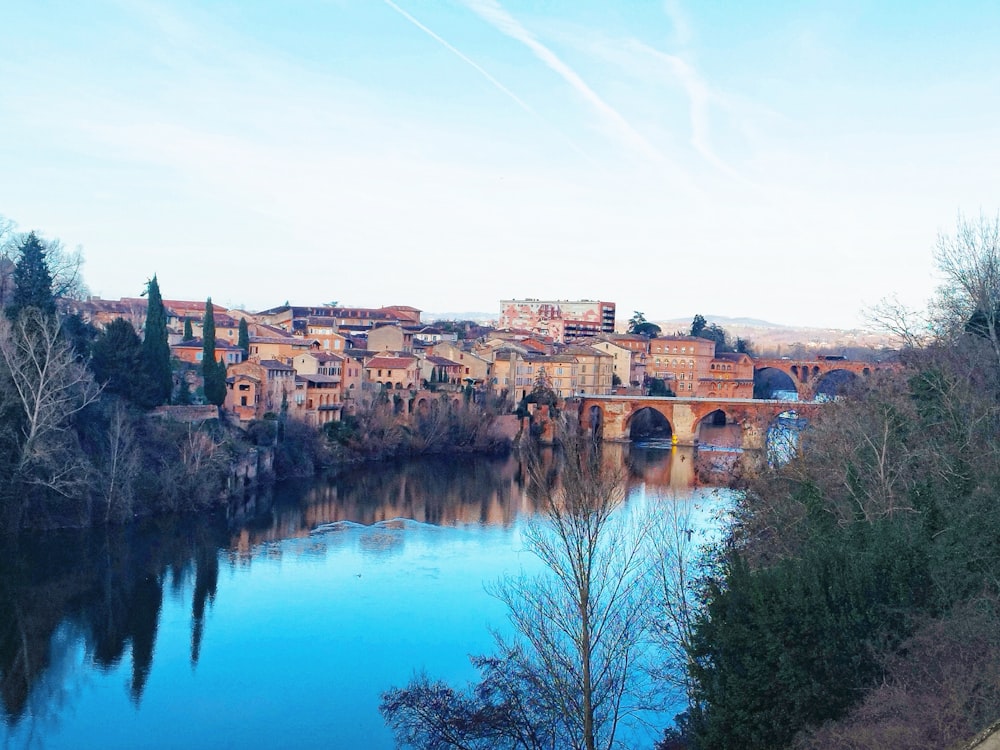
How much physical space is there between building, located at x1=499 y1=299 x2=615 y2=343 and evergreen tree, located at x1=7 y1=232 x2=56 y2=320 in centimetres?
4085

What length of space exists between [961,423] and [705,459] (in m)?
19.3

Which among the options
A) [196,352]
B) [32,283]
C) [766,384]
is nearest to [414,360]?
[196,352]

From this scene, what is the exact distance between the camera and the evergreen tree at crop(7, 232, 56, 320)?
19.7 meters

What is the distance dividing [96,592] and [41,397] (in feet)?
15.6

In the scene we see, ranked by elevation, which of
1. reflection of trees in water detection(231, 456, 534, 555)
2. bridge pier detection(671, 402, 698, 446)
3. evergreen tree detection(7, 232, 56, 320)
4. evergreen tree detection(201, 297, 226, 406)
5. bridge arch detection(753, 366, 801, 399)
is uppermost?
evergreen tree detection(7, 232, 56, 320)

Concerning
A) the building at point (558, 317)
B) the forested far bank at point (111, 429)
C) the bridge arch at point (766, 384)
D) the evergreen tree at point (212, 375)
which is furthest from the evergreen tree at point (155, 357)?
the building at point (558, 317)

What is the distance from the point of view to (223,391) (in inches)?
952

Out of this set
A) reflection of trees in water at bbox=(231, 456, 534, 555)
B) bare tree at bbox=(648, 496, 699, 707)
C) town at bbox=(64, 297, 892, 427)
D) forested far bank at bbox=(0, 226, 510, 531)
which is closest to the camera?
bare tree at bbox=(648, 496, 699, 707)

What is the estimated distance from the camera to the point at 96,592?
547 inches

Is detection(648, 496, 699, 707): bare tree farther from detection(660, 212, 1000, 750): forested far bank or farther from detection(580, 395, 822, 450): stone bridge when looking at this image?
detection(580, 395, 822, 450): stone bridge

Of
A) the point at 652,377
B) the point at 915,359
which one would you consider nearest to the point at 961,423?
the point at 915,359

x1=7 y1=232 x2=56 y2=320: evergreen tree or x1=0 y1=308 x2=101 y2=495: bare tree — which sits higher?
x1=7 y1=232 x2=56 y2=320: evergreen tree

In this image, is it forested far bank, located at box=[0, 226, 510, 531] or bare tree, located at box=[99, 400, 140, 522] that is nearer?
forested far bank, located at box=[0, 226, 510, 531]

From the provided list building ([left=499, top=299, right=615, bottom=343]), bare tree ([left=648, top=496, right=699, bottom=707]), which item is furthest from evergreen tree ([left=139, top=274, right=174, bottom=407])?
building ([left=499, top=299, right=615, bottom=343])
